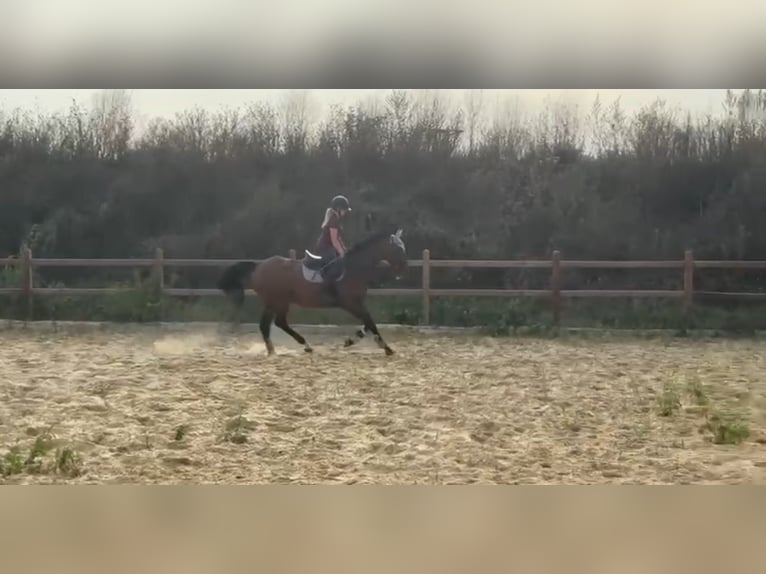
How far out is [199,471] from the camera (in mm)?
1985

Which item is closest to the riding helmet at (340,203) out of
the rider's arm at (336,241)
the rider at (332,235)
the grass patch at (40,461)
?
the rider at (332,235)

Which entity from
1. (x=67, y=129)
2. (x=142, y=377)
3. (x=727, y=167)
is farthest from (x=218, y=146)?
(x=727, y=167)

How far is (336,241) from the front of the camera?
4.11 m

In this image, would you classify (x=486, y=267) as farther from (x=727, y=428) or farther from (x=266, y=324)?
(x=727, y=428)

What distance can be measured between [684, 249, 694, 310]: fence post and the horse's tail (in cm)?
244

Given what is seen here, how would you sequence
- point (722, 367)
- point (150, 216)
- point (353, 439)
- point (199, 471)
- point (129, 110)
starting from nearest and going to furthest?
point (199, 471) < point (129, 110) < point (353, 439) < point (722, 367) < point (150, 216)

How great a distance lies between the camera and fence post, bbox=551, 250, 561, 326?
13.8ft

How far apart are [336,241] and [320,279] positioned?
29 cm

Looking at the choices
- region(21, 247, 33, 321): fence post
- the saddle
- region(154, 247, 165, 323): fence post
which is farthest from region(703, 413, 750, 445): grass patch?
region(21, 247, 33, 321): fence post

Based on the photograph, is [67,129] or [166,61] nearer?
[166,61]

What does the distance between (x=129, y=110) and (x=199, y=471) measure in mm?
1111

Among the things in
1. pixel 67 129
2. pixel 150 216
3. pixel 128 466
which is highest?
pixel 67 129

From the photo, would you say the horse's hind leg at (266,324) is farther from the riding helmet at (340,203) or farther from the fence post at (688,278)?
the fence post at (688,278)

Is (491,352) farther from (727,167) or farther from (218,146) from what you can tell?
(218,146)
